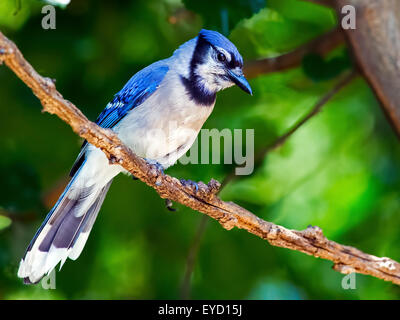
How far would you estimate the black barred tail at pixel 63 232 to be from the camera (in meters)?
3.41

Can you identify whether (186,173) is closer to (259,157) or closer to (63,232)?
(259,157)

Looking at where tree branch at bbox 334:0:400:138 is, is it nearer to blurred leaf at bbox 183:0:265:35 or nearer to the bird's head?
blurred leaf at bbox 183:0:265:35

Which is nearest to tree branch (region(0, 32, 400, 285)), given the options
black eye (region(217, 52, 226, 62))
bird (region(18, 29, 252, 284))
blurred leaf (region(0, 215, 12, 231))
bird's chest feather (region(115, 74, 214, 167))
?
bird (region(18, 29, 252, 284))

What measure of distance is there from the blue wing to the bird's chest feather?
0.21 ft

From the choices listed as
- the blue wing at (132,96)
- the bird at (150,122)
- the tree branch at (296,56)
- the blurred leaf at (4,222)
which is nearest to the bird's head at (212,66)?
the bird at (150,122)

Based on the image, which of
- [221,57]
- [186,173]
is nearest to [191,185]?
[221,57]

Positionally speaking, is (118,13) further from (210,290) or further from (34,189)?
(210,290)

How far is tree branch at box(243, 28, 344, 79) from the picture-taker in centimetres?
448

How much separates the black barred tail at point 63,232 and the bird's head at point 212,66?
921mm

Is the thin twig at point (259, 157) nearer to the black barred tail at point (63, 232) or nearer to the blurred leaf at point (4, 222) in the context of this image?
the black barred tail at point (63, 232)

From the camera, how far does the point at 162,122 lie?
3.38 m

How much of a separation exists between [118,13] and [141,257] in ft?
6.86

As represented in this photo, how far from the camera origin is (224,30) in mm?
3732
